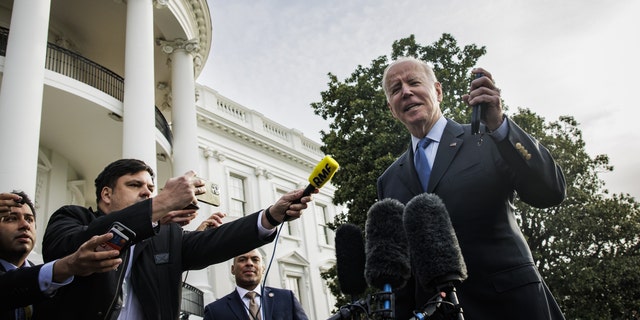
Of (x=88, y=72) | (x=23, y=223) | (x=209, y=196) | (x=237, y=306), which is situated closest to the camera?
(x=209, y=196)

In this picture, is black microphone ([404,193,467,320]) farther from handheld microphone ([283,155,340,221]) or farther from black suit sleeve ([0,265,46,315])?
black suit sleeve ([0,265,46,315])

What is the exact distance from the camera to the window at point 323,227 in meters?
26.3

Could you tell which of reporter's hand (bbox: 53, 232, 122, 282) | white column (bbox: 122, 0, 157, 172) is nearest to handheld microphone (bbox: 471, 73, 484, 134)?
reporter's hand (bbox: 53, 232, 122, 282)

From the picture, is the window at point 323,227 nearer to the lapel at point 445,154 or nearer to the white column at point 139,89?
the white column at point 139,89

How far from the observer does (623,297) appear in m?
13.5

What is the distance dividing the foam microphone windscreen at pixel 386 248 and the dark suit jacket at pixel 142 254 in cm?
108

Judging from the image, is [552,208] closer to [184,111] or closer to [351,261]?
[184,111]

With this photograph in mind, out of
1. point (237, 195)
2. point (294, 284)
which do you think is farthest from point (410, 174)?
point (294, 284)

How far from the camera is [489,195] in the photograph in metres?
2.12

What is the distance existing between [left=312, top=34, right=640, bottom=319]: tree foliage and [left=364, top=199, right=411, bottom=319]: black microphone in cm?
1115

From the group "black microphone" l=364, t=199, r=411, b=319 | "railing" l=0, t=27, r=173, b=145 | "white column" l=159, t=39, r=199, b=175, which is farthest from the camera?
"white column" l=159, t=39, r=199, b=175

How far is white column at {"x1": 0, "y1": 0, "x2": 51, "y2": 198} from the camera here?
27.0ft

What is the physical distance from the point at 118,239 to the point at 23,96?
8.52 meters

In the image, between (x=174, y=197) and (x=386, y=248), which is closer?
(x=386, y=248)
